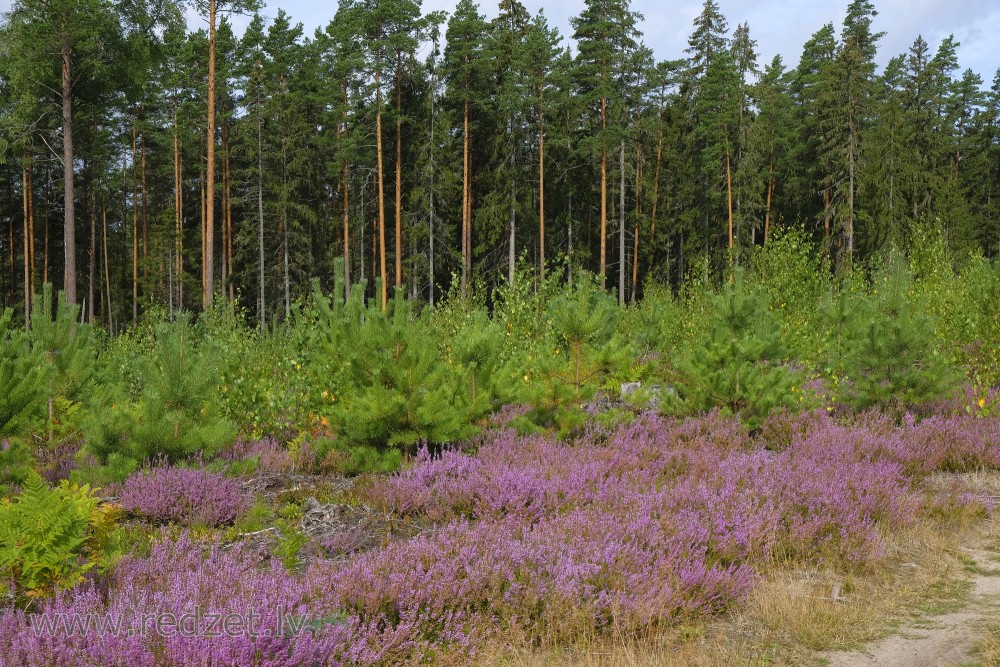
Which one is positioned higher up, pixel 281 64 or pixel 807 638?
pixel 281 64

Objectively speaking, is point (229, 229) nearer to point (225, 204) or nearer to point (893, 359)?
point (225, 204)

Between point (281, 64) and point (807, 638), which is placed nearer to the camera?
point (807, 638)

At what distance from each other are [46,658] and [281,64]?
43131 millimetres

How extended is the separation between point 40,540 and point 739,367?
668 cm

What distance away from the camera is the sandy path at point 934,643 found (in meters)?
3.58

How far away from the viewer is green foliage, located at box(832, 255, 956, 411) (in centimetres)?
823

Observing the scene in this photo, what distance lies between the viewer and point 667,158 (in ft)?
143

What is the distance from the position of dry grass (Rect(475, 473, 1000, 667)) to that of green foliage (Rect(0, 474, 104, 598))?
2036mm

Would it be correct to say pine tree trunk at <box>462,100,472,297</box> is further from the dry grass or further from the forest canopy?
the dry grass

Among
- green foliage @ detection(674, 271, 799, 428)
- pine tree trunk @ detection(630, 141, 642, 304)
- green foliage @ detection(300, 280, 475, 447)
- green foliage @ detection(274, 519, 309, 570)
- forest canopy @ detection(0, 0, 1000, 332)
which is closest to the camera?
green foliage @ detection(274, 519, 309, 570)

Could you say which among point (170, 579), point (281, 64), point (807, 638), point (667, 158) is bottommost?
point (807, 638)

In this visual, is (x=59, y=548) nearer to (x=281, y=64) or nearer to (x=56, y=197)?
(x=281, y=64)

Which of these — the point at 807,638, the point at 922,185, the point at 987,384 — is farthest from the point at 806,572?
the point at 922,185

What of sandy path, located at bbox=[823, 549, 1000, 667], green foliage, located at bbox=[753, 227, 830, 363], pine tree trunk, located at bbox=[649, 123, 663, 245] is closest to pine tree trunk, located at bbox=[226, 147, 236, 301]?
pine tree trunk, located at bbox=[649, 123, 663, 245]
